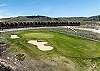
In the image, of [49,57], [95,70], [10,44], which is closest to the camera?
[95,70]

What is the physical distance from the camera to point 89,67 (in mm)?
47031

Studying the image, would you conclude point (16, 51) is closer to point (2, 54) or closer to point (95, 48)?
point (2, 54)

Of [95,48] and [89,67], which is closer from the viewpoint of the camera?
[89,67]

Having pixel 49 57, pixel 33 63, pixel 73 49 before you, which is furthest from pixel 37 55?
pixel 73 49

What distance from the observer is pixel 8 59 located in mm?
49250

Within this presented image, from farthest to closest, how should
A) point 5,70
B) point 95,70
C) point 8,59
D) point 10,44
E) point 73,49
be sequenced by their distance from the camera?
point 10,44 → point 73,49 → point 8,59 → point 95,70 → point 5,70

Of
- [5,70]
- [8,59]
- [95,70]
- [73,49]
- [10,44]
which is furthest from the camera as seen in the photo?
[10,44]

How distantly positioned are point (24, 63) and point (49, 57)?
715cm

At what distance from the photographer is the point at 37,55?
54531 mm

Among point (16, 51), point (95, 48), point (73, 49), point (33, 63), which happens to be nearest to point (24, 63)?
point (33, 63)

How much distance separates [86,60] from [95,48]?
13.6 metres

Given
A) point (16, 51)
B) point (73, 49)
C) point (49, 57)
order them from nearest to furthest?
point (49, 57), point (16, 51), point (73, 49)

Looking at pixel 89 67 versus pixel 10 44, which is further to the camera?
pixel 10 44

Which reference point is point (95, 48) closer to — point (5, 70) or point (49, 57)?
point (49, 57)
